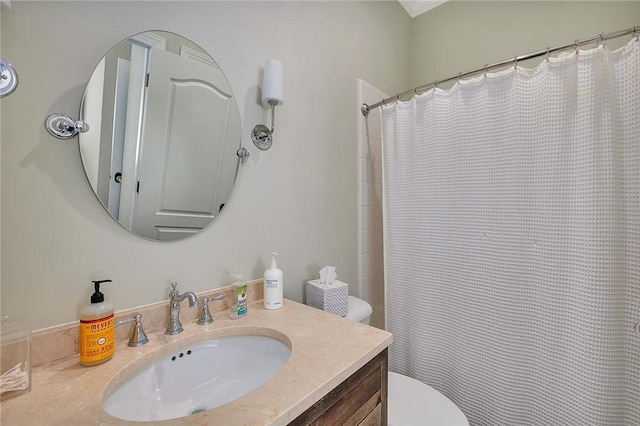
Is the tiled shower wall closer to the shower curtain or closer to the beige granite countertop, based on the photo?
the shower curtain

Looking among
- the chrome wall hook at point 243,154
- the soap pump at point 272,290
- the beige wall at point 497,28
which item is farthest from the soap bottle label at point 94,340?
the beige wall at point 497,28

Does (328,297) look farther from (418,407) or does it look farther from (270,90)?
(270,90)

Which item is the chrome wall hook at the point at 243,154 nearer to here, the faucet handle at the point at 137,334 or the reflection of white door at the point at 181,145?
the reflection of white door at the point at 181,145

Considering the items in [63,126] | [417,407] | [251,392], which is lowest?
[417,407]

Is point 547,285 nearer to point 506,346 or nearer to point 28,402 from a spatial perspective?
point 506,346

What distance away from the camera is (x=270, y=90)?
1.07 meters

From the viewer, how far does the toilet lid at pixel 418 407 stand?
3.26 feet

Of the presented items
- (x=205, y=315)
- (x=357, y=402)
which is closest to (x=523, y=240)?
(x=357, y=402)

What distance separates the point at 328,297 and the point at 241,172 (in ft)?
2.01

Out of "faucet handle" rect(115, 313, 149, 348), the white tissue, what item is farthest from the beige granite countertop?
the white tissue

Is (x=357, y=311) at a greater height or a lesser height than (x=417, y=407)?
greater

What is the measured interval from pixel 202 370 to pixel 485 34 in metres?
2.39

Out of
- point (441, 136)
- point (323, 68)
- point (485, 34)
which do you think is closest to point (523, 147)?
point (441, 136)

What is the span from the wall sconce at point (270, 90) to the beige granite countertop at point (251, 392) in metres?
0.67
